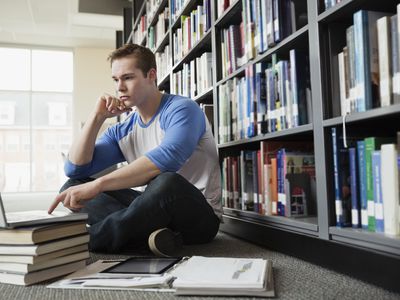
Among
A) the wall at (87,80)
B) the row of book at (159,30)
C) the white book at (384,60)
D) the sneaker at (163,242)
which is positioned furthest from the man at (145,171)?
the wall at (87,80)

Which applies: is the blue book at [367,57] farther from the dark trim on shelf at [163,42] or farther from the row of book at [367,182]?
the dark trim on shelf at [163,42]

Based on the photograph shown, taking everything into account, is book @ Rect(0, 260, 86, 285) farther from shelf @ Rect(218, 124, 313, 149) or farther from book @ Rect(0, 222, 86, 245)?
shelf @ Rect(218, 124, 313, 149)

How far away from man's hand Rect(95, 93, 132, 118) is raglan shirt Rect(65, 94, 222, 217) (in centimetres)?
12

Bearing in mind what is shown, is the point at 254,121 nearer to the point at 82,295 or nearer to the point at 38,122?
the point at 82,295

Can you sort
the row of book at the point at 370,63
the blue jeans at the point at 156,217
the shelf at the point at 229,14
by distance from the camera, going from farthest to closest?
the shelf at the point at 229,14, the blue jeans at the point at 156,217, the row of book at the point at 370,63

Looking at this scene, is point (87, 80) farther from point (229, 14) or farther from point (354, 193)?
point (354, 193)

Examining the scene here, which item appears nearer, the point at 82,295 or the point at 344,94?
the point at 82,295

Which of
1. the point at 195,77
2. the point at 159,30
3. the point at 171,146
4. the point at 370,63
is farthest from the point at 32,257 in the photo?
the point at 159,30

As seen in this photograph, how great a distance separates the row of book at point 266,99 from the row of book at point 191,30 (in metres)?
0.48

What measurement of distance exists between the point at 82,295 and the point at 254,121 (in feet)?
3.27

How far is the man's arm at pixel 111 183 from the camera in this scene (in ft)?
4.35

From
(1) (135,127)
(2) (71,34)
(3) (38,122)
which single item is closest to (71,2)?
(2) (71,34)

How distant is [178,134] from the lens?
1.48m

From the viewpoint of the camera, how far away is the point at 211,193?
171cm
